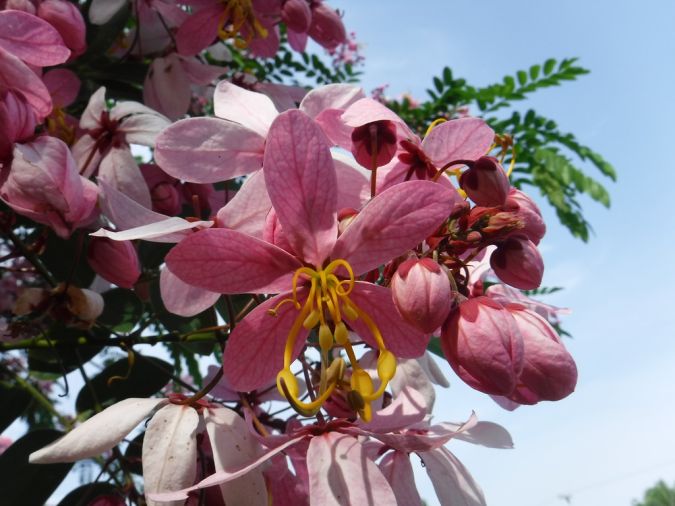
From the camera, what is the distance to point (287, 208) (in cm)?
66

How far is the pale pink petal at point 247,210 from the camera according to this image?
28.7 inches

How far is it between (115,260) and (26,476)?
0.33 meters

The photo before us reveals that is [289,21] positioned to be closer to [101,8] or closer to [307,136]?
[101,8]

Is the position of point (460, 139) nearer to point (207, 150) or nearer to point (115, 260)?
point (207, 150)

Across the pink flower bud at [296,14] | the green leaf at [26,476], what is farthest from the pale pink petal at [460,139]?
the pink flower bud at [296,14]

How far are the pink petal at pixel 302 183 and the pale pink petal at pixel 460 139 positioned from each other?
135mm

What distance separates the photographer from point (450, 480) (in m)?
0.79

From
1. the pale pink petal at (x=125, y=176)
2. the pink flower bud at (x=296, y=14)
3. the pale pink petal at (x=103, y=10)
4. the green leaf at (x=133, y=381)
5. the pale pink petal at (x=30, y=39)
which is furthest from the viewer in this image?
the pink flower bud at (x=296, y=14)

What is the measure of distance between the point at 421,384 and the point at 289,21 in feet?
2.73

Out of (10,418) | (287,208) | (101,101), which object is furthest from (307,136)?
(10,418)

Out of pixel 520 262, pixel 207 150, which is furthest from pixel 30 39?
pixel 520 262

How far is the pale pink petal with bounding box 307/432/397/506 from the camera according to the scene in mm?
632

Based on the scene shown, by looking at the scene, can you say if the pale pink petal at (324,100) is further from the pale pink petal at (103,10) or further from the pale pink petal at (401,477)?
the pale pink petal at (103,10)

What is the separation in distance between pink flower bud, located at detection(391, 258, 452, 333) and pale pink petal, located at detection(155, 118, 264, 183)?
26 cm
